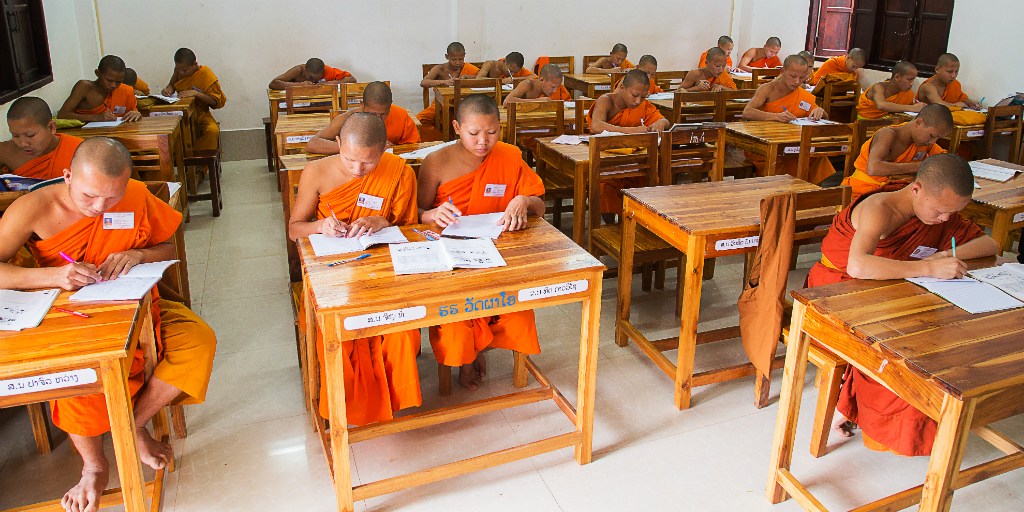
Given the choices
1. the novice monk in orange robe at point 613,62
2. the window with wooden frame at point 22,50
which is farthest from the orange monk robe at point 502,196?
the novice monk in orange robe at point 613,62

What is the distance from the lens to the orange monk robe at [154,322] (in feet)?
6.38

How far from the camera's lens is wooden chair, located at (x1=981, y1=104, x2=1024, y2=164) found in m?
5.12

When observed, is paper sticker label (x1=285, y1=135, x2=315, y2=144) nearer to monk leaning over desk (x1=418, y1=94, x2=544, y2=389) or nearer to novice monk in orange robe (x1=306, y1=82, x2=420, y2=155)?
novice monk in orange robe (x1=306, y1=82, x2=420, y2=155)

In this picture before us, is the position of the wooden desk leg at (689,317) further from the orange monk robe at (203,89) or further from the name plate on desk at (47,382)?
the orange monk robe at (203,89)

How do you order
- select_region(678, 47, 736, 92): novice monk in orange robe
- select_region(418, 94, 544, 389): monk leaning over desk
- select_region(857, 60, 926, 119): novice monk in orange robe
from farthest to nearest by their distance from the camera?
select_region(678, 47, 736, 92): novice monk in orange robe < select_region(857, 60, 926, 119): novice monk in orange robe < select_region(418, 94, 544, 389): monk leaning over desk

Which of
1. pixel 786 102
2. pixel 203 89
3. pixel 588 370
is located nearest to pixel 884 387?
pixel 588 370

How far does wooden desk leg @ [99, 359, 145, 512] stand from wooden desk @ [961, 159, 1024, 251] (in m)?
3.41

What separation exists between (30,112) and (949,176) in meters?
3.71

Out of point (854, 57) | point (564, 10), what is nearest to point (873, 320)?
point (854, 57)

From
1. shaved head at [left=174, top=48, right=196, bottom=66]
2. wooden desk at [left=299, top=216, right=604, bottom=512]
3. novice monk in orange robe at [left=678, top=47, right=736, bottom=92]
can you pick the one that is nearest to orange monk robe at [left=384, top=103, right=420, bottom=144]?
wooden desk at [left=299, top=216, right=604, bottom=512]

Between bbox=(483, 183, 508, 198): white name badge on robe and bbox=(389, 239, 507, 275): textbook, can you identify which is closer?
bbox=(389, 239, 507, 275): textbook

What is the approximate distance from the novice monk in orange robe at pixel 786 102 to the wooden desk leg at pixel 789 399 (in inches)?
122

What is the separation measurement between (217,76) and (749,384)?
6.36 metres

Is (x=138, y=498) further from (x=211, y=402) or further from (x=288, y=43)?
(x=288, y=43)
